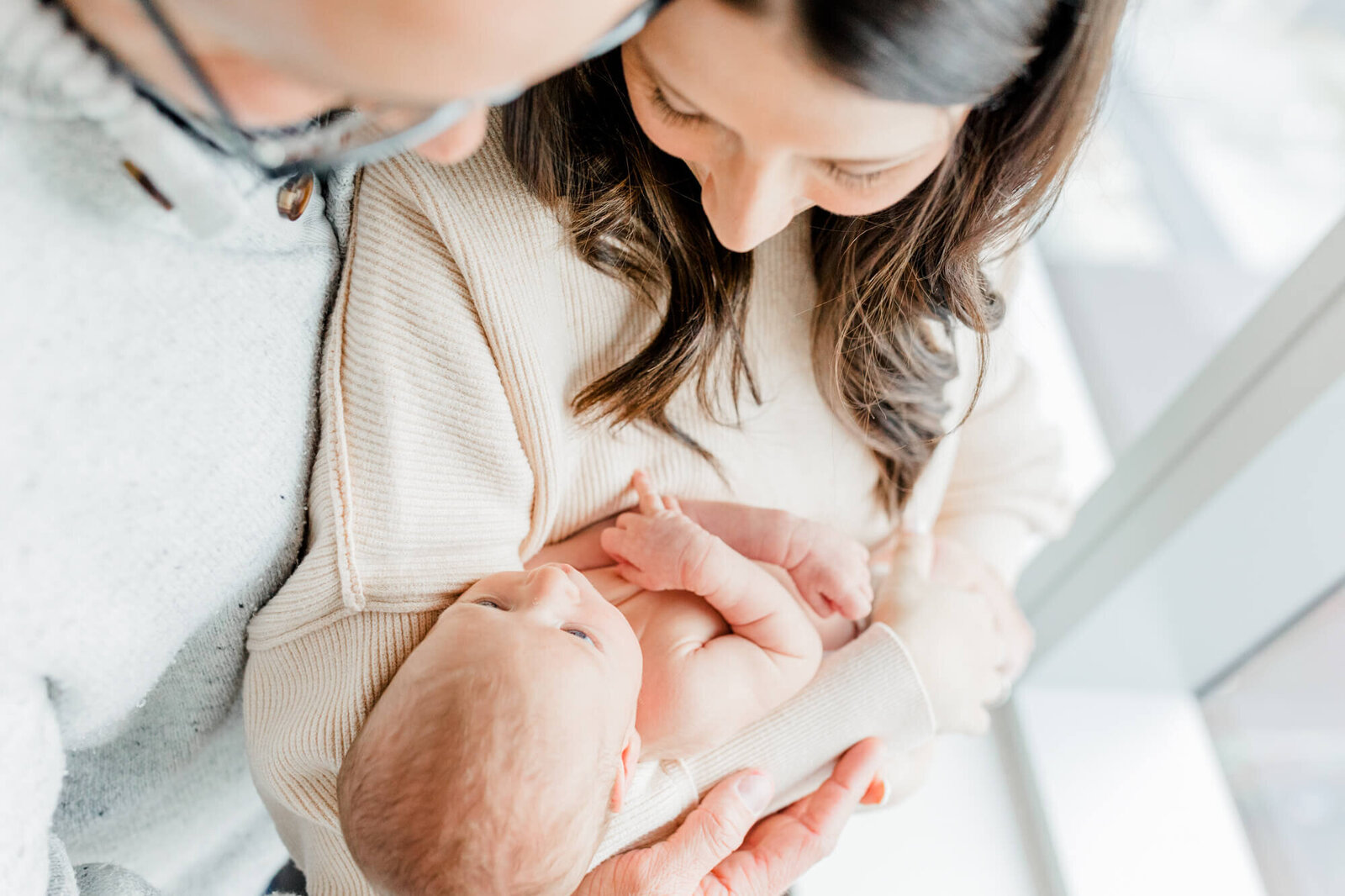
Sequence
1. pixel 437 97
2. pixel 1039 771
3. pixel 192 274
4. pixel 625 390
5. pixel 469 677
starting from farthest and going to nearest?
pixel 1039 771 < pixel 625 390 < pixel 469 677 < pixel 192 274 < pixel 437 97

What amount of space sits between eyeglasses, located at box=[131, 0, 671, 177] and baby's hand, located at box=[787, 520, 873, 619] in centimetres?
64

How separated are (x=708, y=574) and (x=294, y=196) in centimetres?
49

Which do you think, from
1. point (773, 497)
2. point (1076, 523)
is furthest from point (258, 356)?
point (1076, 523)

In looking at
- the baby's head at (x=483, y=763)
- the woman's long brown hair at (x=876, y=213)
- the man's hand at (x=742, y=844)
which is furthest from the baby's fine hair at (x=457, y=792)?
the woman's long brown hair at (x=876, y=213)

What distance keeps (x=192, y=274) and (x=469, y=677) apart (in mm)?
352

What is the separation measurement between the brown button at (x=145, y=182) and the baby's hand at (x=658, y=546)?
515mm

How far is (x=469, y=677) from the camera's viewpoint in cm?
74

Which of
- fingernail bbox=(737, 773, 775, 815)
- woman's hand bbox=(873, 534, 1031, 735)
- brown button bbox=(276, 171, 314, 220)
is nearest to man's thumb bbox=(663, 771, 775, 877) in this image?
fingernail bbox=(737, 773, 775, 815)

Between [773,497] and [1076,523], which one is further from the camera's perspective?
[1076,523]

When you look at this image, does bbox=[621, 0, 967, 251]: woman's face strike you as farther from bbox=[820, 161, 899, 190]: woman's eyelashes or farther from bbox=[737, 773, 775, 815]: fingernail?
bbox=[737, 773, 775, 815]: fingernail

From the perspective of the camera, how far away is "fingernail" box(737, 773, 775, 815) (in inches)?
38.0

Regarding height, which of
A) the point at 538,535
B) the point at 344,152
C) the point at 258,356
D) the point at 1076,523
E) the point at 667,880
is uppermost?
the point at 344,152

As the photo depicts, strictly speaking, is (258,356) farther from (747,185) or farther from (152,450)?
(747,185)

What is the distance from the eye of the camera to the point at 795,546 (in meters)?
1.02
